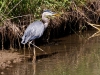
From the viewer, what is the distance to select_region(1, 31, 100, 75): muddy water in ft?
22.3

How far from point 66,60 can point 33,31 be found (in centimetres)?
104

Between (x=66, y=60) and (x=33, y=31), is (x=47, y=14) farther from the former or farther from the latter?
(x=66, y=60)

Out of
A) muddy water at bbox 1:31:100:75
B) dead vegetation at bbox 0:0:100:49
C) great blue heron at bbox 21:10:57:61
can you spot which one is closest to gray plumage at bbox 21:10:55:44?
great blue heron at bbox 21:10:57:61

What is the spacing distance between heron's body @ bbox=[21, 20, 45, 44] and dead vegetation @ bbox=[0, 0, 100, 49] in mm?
333

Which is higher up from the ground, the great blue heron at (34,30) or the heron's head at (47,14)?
the heron's head at (47,14)

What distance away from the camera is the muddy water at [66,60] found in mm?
6800

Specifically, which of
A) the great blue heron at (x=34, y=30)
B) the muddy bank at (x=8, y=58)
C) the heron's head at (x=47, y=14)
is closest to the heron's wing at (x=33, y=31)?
the great blue heron at (x=34, y=30)

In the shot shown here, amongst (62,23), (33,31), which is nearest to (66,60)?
(33,31)

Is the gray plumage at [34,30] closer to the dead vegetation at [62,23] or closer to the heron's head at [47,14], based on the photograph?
the heron's head at [47,14]

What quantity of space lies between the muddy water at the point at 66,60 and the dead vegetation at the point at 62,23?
0.33m

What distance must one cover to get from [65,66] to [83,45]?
→ 1.96 metres

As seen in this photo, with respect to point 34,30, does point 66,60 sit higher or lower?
lower

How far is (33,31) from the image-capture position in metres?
7.84

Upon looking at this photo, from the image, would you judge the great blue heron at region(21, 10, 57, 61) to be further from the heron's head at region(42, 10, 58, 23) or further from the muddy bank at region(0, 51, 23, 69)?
the muddy bank at region(0, 51, 23, 69)
